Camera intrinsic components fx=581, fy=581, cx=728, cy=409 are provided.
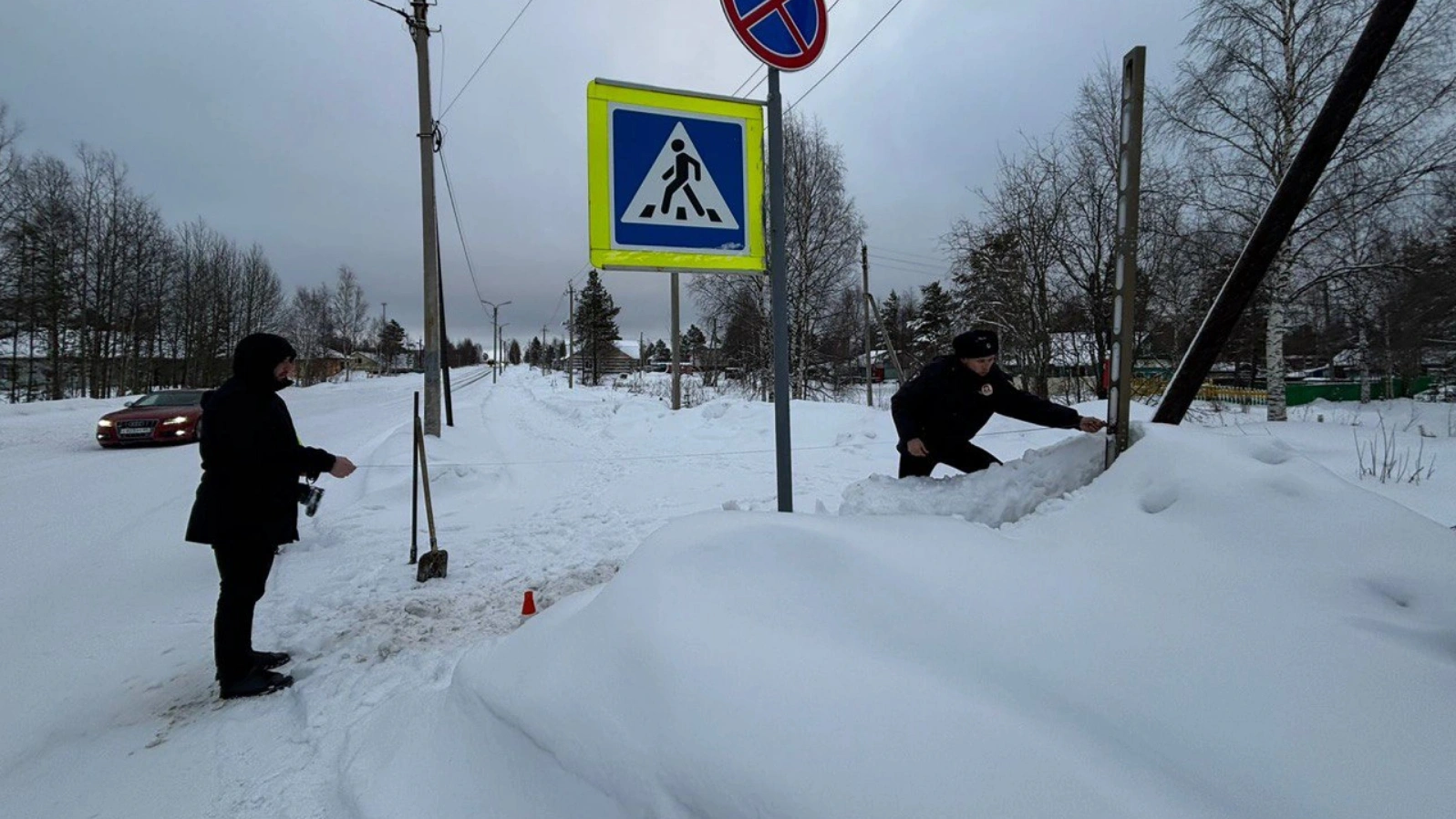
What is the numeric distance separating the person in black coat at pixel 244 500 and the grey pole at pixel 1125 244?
12.5ft

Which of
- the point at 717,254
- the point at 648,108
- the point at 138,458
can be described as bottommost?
the point at 138,458

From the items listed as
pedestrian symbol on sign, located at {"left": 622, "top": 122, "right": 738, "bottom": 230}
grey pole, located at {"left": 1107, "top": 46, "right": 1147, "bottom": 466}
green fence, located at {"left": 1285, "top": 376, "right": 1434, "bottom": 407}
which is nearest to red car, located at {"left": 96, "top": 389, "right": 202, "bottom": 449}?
pedestrian symbol on sign, located at {"left": 622, "top": 122, "right": 738, "bottom": 230}

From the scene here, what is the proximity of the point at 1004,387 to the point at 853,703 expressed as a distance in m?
2.49

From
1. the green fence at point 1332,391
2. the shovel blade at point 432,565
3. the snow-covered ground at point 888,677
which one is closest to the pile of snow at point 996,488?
the snow-covered ground at point 888,677

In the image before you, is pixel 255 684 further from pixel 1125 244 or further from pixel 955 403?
pixel 1125 244

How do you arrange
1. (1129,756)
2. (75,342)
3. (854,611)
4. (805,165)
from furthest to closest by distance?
(75,342) < (805,165) < (854,611) < (1129,756)

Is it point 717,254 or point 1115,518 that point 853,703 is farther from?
point 717,254

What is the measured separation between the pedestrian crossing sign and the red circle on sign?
0.25m

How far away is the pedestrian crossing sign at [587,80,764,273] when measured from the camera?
267cm

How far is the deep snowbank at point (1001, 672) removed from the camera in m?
1.12

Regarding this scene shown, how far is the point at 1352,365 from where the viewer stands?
1190 inches

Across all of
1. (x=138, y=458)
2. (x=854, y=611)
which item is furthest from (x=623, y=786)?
(x=138, y=458)

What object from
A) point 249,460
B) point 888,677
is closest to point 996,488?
point 888,677

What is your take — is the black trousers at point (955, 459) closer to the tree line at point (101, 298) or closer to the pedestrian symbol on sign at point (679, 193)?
the pedestrian symbol on sign at point (679, 193)
